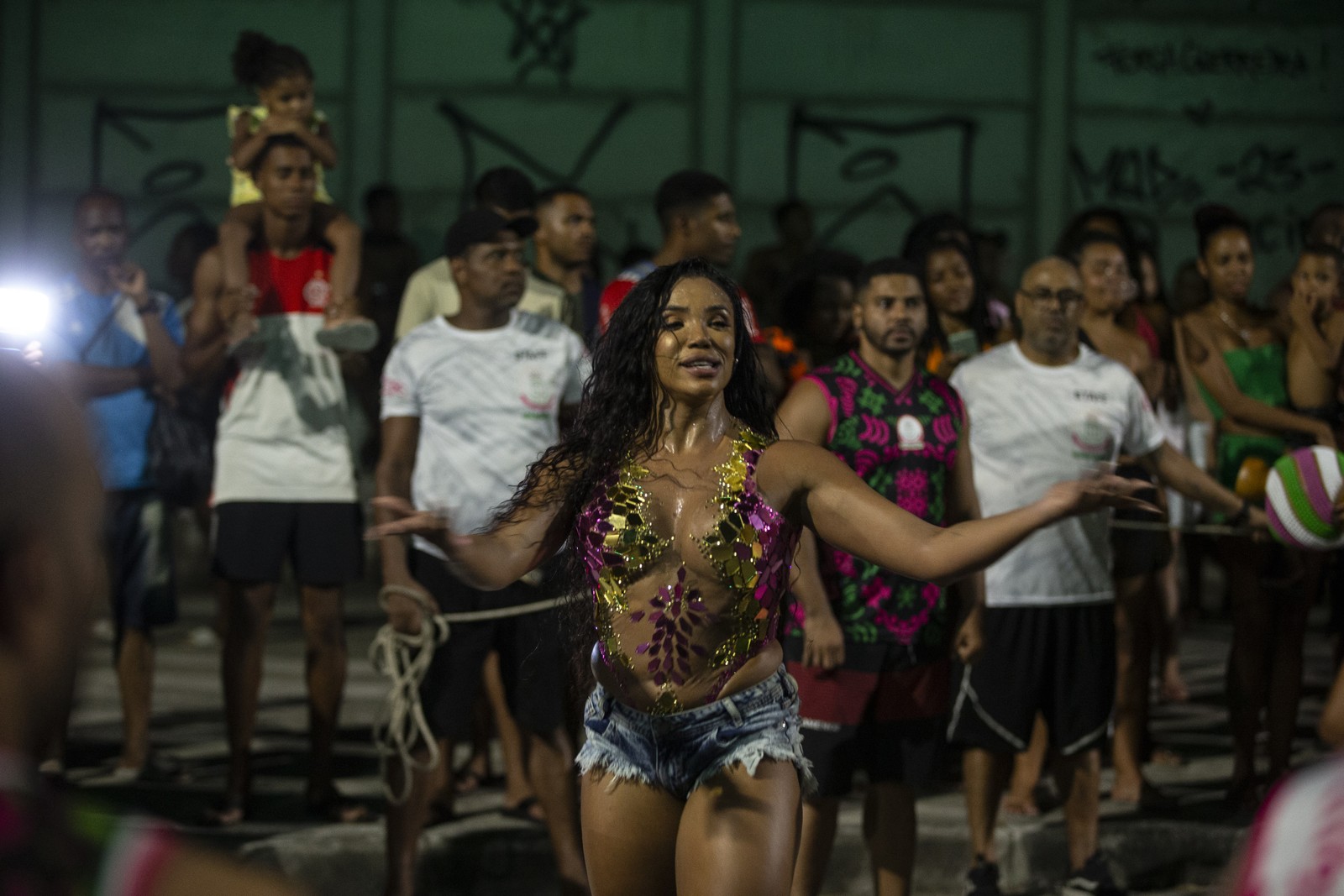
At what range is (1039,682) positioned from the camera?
20.0ft

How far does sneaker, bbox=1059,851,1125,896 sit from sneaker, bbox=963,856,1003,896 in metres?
0.30

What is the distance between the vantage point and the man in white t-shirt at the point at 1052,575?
6070 millimetres

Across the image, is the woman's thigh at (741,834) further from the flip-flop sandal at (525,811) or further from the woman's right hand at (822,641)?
the flip-flop sandal at (525,811)

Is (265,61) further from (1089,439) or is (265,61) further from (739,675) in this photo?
(739,675)

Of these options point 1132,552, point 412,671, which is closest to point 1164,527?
point 1132,552

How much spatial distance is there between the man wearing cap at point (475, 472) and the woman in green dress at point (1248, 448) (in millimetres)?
2952

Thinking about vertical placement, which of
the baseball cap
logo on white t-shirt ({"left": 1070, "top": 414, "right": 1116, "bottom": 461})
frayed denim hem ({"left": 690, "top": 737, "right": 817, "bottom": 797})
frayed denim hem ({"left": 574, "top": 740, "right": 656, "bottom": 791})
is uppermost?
the baseball cap

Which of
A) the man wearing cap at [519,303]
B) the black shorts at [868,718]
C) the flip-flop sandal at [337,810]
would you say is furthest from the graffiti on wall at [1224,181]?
the flip-flop sandal at [337,810]

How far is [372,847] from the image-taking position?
6211 millimetres

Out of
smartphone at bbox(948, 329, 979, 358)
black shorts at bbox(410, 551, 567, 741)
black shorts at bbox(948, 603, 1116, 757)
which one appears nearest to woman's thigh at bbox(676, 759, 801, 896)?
black shorts at bbox(410, 551, 567, 741)

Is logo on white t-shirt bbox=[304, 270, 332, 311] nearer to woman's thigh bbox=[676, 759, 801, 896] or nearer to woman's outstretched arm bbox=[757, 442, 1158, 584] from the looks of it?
woman's outstretched arm bbox=[757, 442, 1158, 584]

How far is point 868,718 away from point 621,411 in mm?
1799

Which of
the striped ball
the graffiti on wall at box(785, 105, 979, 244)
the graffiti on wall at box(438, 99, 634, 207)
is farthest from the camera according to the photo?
the graffiti on wall at box(785, 105, 979, 244)

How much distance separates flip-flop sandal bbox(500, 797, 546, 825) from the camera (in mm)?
6523
